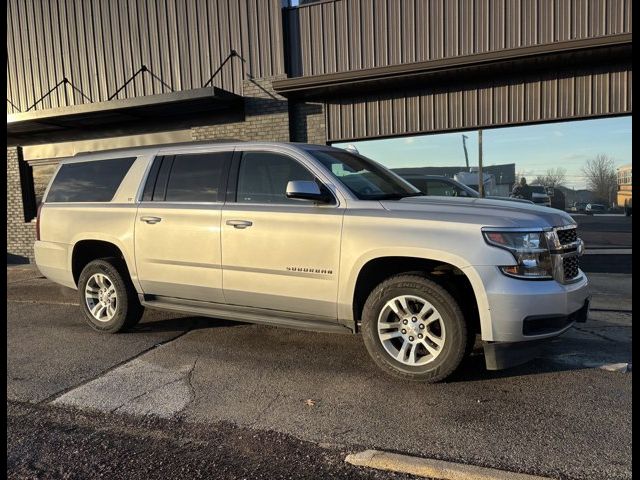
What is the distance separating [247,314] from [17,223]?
1033 centimetres

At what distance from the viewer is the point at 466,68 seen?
8.09 m

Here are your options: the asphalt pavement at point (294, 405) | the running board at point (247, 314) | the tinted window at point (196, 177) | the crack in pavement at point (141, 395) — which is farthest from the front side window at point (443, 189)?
the crack in pavement at point (141, 395)

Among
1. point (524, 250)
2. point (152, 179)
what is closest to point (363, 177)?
point (524, 250)

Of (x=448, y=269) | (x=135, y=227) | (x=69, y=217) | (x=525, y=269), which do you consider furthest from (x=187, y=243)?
(x=525, y=269)

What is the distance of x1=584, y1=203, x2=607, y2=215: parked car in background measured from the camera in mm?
9344

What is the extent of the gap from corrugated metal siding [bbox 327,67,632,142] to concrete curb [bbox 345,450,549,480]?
7.05 m

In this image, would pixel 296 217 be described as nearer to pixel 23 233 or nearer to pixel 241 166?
pixel 241 166

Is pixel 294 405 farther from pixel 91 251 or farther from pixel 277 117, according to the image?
pixel 277 117

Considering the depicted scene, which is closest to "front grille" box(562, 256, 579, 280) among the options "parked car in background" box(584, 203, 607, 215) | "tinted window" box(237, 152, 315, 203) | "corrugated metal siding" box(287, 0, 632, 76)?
"tinted window" box(237, 152, 315, 203)

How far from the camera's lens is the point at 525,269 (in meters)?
3.66

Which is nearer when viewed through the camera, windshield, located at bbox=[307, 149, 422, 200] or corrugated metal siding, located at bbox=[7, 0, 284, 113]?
windshield, located at bbox=[307, 149, 422, 200]

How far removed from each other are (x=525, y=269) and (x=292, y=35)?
24.4 feet

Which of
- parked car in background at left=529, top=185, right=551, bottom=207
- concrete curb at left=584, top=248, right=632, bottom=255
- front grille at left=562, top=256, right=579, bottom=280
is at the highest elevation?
parked car in background at left=529, top=185, right=551, bottom=207

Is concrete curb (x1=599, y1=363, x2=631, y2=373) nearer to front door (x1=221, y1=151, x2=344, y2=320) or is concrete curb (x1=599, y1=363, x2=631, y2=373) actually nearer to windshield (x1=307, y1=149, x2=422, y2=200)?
windshield (x1=307, y1=149, x2=422, y2=200)
